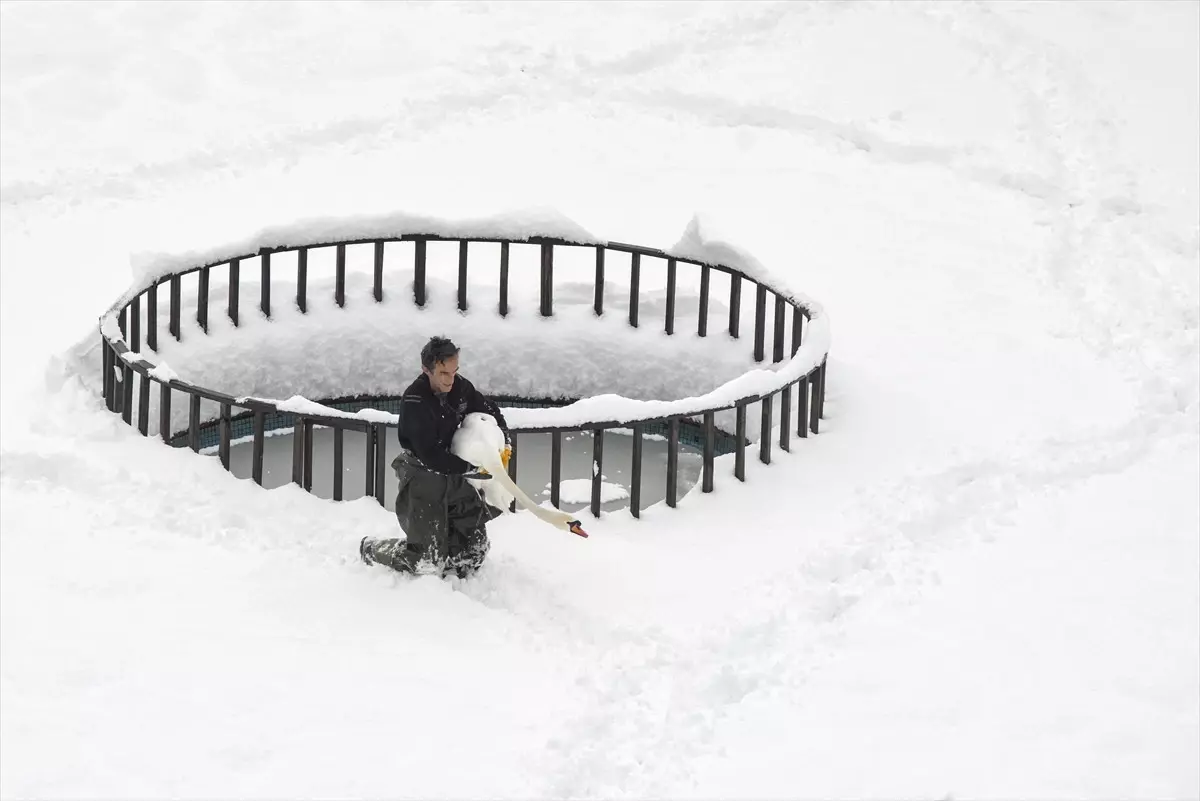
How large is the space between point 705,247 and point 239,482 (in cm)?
395

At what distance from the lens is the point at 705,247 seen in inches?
486

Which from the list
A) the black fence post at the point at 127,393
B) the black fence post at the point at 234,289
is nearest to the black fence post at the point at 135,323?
the black fence post at the point at 234,289

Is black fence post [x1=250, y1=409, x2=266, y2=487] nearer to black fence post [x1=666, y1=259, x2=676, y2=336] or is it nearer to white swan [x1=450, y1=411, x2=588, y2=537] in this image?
white swan [x1=450, y1=411, x2=588, y2=537]

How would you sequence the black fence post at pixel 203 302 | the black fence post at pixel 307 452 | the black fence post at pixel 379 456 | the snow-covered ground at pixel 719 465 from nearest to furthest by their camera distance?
the snow-covered ground at pixel 719 465, the black fence post at pixel 379 456, the black fence post at pixel 307 452, the black fence post at pixel 203 302

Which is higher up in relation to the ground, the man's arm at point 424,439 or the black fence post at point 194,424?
the man's arm at point 424,439

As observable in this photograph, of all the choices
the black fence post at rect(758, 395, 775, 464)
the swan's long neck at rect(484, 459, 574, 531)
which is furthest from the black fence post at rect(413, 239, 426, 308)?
the swan's long neck at rect(484, 459, 574, 531)

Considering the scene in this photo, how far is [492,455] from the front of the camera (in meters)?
8.29

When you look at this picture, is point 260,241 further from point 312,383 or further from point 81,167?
point 81,167

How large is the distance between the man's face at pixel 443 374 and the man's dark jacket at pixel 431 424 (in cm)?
3

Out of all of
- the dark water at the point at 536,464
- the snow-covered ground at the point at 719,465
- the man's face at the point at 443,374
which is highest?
the man's face at the point at 443,374

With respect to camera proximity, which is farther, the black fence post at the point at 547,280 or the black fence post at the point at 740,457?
the black fence post at the point at 547,280

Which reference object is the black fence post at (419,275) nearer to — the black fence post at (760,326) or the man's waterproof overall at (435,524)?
the black fence post at (760,326)

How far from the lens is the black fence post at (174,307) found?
1194 cm

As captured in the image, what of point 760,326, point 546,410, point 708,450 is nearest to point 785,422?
point 708,450
